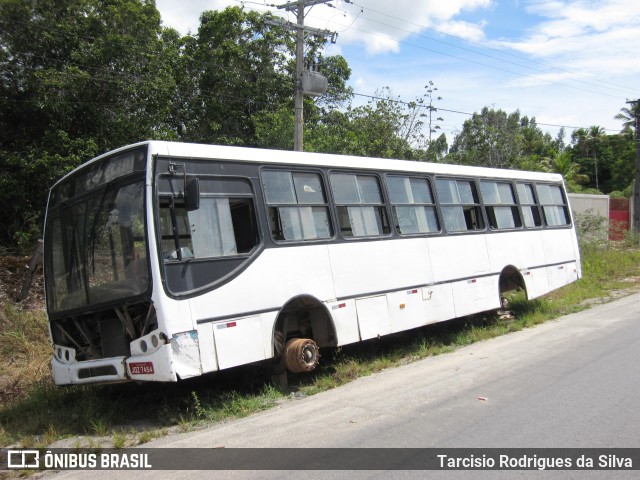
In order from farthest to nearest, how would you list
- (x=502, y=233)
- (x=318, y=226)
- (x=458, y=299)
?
(x=502, y=233), (x=458, y=299), (x=318, y=226)

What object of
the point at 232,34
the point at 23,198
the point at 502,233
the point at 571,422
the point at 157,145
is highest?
the point at 232,34

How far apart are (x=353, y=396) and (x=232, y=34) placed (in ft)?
66.9

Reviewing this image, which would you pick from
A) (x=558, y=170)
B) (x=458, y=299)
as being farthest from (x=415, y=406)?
(x=558, y=170)

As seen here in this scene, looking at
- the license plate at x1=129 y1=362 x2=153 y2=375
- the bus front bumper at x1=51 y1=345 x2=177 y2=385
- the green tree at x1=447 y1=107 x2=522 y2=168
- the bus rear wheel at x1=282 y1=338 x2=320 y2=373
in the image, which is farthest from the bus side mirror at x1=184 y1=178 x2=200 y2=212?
the green tree at x1=447 y1=107 x2=522 y2=168

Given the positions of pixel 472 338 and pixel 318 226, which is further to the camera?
pixel 472 338

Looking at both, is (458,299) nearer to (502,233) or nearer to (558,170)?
(502,233)

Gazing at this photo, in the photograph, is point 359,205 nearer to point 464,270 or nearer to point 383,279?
point 383,279

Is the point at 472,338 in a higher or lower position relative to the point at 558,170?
lower

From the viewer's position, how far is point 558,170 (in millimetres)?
43375

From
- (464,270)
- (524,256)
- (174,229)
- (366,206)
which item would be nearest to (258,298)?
(174,229)

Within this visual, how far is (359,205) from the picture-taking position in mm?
8422

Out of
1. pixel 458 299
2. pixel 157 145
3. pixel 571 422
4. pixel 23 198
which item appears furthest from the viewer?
pixel 23 198

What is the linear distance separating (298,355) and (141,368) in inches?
77.7

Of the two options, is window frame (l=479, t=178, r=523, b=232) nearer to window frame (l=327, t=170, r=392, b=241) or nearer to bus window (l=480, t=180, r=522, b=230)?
bus window (l=480, t=180, r=522, b=230)
